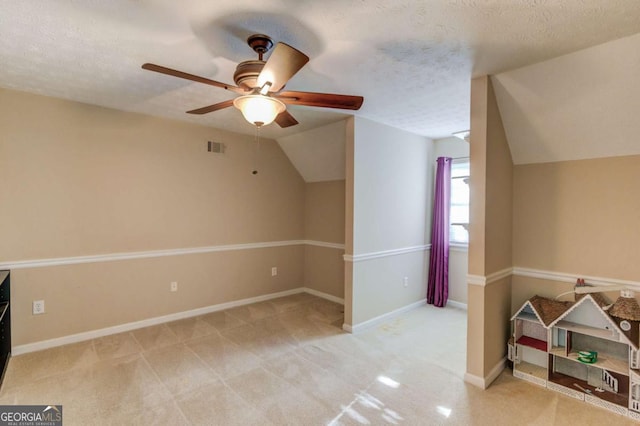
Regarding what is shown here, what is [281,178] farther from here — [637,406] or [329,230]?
[637,406]

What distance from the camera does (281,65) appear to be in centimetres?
158

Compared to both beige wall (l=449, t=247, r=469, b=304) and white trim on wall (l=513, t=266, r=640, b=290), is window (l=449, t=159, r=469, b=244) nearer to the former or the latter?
beige wall (l=449, t=247, r=469, b=304)

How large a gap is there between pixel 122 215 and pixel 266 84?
274 cm

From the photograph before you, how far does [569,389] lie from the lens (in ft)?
7.82

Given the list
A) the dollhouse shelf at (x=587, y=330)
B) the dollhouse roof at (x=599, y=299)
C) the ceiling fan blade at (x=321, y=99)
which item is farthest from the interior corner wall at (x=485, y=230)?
the ceiling fan blade at (x=321, y=99)

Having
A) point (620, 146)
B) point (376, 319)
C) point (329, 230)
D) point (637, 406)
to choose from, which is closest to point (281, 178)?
point (329, 230)

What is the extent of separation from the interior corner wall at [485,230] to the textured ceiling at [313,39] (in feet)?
1.17

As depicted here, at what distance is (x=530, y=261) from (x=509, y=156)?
3.19ft

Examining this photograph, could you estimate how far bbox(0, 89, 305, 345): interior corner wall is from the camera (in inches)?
117

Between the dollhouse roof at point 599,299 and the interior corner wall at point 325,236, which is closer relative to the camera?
the dollhouse roof at point 599,299

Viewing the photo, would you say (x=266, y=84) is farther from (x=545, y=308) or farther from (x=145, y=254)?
(x=145, y=254)

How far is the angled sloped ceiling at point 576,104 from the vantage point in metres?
2.04

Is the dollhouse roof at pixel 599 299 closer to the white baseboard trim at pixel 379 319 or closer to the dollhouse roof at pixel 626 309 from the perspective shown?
the dollhouse roof at pixel 626 309

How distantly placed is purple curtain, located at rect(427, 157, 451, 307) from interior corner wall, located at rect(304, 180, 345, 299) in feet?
4.39
